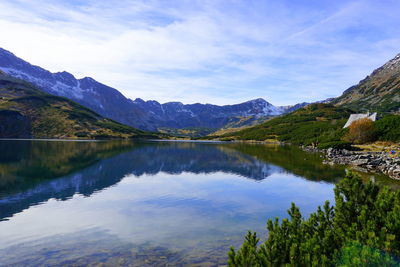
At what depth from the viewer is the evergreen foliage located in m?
9.70

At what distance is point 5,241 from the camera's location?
20344 millimetres

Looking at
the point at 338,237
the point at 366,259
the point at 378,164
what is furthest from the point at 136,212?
the point at 378,164

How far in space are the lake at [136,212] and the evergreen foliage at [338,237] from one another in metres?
7.31

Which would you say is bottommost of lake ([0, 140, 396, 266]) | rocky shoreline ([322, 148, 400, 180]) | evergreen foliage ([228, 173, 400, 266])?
lake ([0, 140, 396, 266])

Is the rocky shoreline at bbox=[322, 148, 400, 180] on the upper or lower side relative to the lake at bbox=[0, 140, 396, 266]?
upper

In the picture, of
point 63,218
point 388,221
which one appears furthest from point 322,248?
point 63,218

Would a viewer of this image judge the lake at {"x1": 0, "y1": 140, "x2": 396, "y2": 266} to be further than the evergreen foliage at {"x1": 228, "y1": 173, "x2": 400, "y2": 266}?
Yes

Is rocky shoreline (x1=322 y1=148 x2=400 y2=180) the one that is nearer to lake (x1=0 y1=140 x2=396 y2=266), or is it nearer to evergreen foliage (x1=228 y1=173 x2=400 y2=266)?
lake (x1=0 y1=140 x2=396 y2=266)

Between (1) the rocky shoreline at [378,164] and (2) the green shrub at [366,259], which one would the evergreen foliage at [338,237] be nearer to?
(2) the green shrub at [366,259]

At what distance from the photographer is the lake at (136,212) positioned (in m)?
18.6

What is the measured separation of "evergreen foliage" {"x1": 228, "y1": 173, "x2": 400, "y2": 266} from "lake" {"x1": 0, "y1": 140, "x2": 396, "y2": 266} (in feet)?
24.0

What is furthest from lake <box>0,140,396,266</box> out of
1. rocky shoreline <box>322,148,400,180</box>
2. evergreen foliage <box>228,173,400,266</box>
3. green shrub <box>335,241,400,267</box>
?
green shrub <box>335,241,400,267</box>

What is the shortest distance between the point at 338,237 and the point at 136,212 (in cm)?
2249

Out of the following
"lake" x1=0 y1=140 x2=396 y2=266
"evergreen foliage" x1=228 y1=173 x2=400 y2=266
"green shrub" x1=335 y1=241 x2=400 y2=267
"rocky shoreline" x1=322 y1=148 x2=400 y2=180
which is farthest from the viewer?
"rocky shoreline" x1=322 y1=148 x2=400 y2=180
